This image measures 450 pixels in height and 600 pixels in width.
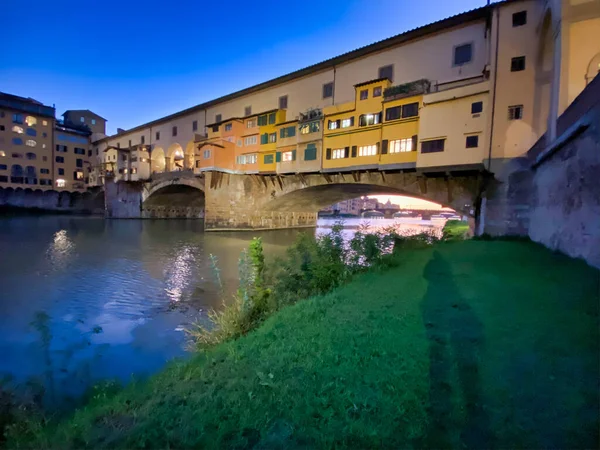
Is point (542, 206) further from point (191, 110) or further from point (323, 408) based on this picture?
point (191, 110)

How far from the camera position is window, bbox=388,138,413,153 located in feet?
66.2

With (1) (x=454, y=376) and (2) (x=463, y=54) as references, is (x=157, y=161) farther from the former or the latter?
(1) (x=454, y=376)

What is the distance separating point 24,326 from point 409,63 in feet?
81.7

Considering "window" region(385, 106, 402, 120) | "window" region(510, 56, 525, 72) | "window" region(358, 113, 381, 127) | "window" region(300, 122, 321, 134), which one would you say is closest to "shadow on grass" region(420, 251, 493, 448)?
"window" region(510, 56, 525, 72)

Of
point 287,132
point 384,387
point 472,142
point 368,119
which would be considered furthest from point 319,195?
point 384,387

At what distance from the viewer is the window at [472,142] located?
17.2m

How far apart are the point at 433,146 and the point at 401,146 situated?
2335mm

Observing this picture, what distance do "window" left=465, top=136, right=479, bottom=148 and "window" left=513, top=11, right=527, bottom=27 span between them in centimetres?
605

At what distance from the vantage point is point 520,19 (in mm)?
15938

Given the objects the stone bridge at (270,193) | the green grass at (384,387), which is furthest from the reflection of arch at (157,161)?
the green grass at (384,387)

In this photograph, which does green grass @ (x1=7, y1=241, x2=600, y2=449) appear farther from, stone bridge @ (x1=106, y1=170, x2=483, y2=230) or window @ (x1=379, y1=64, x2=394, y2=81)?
window @ (x1=379, y1=64, x2=394, y2=81)

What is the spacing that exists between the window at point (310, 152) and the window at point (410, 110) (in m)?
8.33

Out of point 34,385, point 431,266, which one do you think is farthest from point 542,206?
point 34,385

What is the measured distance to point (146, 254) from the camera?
18.6 metres
